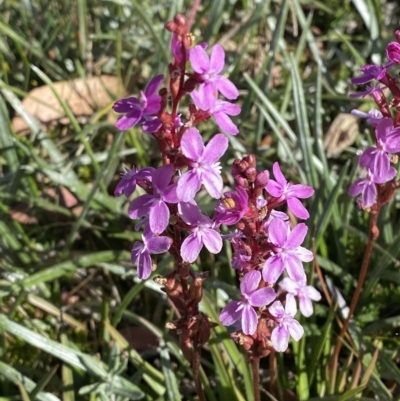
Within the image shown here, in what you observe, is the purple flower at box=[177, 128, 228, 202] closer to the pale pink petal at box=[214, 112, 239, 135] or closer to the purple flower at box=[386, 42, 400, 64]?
the pale pink petal at box=[214, 112, 239, 135]

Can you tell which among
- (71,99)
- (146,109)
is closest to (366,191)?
(146,109)

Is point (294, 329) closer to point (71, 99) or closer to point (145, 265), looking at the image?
point (145, 265)

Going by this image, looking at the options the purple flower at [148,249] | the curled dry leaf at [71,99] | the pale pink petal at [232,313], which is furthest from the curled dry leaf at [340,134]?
the purple flower at [148,249]

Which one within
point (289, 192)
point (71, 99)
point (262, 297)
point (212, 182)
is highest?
point (212, 182)

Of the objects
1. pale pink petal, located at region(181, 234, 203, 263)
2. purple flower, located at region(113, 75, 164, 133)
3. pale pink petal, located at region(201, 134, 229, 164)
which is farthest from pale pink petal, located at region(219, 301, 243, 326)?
purple flower, located at region(113, 75, 164, 133)

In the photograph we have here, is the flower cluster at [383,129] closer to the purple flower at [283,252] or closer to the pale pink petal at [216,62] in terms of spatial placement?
the purple flower at [283,252]

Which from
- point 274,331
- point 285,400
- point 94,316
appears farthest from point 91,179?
point 274,331
